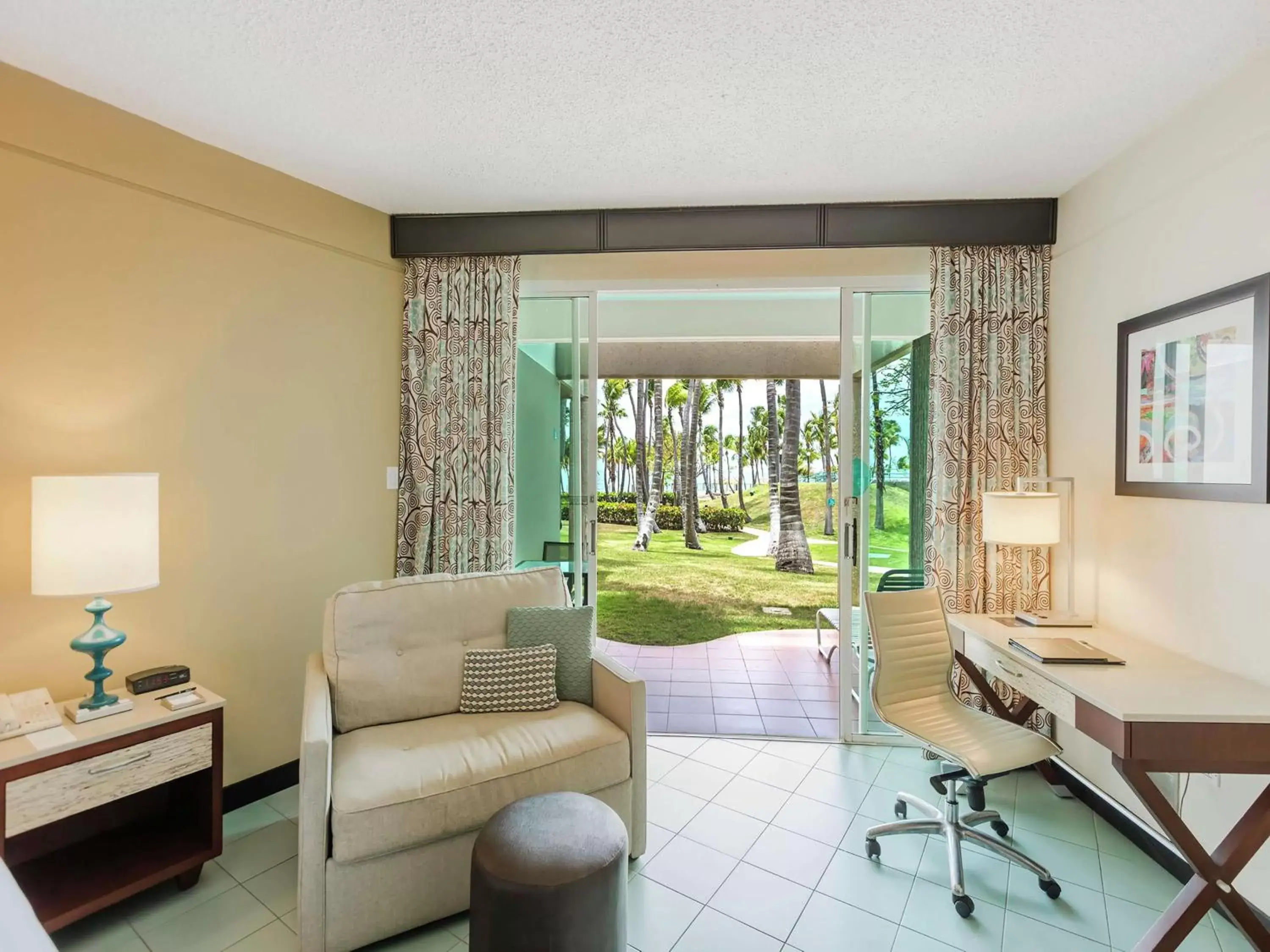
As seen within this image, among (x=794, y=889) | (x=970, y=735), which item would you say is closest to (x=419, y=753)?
(x=794, y=889)

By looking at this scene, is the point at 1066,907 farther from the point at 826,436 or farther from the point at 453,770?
the point at 826,436

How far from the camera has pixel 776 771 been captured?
287cm

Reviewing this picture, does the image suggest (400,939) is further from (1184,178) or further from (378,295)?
(1184,178)

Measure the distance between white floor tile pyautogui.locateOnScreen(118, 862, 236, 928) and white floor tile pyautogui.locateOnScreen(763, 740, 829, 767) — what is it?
90.9 inches

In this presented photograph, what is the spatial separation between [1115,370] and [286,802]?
12.9 ft

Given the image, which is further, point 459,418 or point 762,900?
point 459,418

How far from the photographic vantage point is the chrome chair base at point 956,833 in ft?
6.50

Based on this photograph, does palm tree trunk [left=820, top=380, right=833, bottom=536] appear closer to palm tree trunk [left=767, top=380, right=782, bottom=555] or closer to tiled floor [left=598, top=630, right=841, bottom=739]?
palm tree trunk [left=767, top=380, right=782, bottom=555]

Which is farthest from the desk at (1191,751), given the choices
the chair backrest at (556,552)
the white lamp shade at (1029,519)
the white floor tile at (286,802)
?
the white floor tile at (286,802)

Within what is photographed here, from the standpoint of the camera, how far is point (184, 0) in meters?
1.67

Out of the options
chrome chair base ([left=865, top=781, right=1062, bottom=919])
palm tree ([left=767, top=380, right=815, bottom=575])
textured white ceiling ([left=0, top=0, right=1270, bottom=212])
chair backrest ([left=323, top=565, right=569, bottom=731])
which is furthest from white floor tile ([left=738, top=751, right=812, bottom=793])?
palm tree ([left=767, top=380, right=815, bottom=575])

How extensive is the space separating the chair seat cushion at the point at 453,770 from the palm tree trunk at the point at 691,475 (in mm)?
6357

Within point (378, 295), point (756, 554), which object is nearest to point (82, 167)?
point (378, 295)

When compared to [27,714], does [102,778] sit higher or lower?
lower
